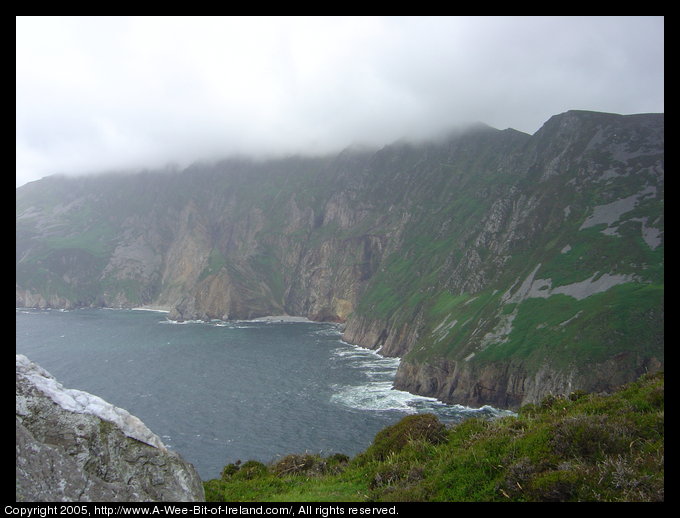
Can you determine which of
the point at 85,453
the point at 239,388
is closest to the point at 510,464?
the point at 85,453

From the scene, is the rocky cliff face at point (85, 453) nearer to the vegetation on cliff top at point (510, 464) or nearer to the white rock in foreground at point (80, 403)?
the white rock in foreground at point (80, 403)

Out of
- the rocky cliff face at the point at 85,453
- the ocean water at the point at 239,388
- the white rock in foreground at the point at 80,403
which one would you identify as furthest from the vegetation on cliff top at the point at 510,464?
the ocean water at the point at 239,388

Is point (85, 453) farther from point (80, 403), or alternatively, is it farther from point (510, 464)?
point (510, 464)

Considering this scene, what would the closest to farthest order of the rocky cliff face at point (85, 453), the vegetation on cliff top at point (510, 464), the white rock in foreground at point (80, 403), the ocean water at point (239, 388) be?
the rocky cliff face at point (85, 453), the white rock in foreground at point (80, 403), the vegetation on cliff top at point (510, 464), the ocean water at point (239, 388)

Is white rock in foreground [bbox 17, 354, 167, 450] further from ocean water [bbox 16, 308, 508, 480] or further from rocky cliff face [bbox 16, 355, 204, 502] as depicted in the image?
ocean water [bbox 16, 308, 508, 480]

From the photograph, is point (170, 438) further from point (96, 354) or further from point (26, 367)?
point (96, 354)

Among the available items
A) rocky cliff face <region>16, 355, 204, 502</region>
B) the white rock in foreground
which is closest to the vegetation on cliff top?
rocky cliff face <region>16, 355, 204, 502</region>
